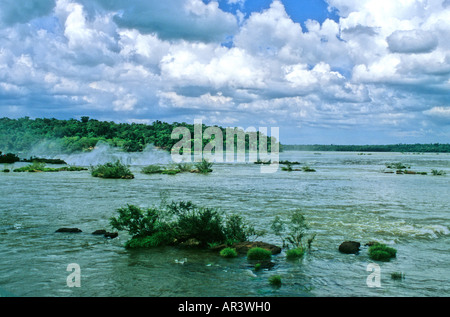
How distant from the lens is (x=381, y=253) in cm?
1187

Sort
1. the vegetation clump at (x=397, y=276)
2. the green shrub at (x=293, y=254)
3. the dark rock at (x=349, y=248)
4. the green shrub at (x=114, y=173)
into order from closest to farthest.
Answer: the vegetation clump at (x=397, y=276), the green shrub at (x=293, y=254), the dark rock at (x=349, y=248), the green shrub at (x=114, y=173)

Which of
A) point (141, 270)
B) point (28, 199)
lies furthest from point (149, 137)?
point (141, 270)

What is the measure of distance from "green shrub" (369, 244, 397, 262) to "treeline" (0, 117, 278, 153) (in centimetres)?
8972

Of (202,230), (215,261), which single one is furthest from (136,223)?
(215,261)

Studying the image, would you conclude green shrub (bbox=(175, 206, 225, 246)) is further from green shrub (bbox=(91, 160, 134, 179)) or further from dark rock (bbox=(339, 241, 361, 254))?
green shrub (bbox=(91, 160, 134, 179))

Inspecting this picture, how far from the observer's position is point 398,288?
9.28 metres

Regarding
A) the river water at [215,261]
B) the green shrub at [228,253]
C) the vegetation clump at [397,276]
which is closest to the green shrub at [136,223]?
the river water at [215,261]

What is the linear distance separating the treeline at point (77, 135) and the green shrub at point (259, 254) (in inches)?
3481

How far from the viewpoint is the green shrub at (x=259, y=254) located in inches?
457

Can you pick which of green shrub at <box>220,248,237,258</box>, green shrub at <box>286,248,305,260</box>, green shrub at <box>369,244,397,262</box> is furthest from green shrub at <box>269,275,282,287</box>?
green shrub at <box>369,244,397,262</box>

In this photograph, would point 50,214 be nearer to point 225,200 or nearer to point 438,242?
point 225,200

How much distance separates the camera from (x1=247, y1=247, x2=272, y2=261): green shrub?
1162 centimetres

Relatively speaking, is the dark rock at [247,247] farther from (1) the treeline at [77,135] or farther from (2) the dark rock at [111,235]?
(1) the treeline at [77,135]

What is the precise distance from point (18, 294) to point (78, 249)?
390cm
